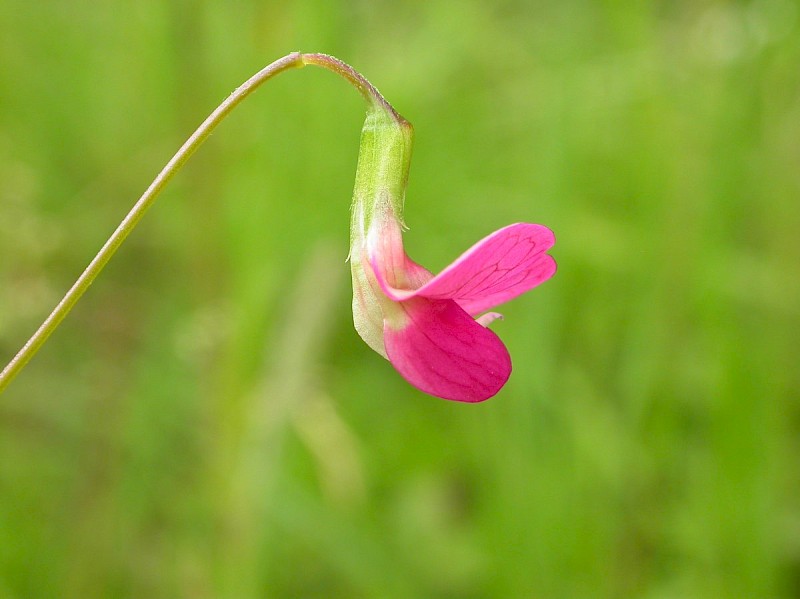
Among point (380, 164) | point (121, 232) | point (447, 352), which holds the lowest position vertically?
point (447, 352)

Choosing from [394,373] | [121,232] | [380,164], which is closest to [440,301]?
[380,164]

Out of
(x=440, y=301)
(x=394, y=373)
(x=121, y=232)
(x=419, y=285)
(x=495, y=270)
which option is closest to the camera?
(x=121, y=232)

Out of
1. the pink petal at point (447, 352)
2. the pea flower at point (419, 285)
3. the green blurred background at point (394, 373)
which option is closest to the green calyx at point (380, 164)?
the pea flower at point (419, 285)

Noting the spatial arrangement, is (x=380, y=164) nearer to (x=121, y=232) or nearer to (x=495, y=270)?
(x=495, y=270)

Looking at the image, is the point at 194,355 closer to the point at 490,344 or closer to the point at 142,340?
the point at 142,340

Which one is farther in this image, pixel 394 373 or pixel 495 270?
pixel 394 373

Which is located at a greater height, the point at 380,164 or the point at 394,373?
the point at 380,164

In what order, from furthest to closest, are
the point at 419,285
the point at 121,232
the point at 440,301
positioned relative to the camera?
the point at 419,285, the point at 440,301, the point at 121,232

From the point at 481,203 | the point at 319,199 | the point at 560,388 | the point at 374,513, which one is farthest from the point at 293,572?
the point at 481,203

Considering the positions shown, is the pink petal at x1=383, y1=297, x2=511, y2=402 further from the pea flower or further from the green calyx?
the green calyx
